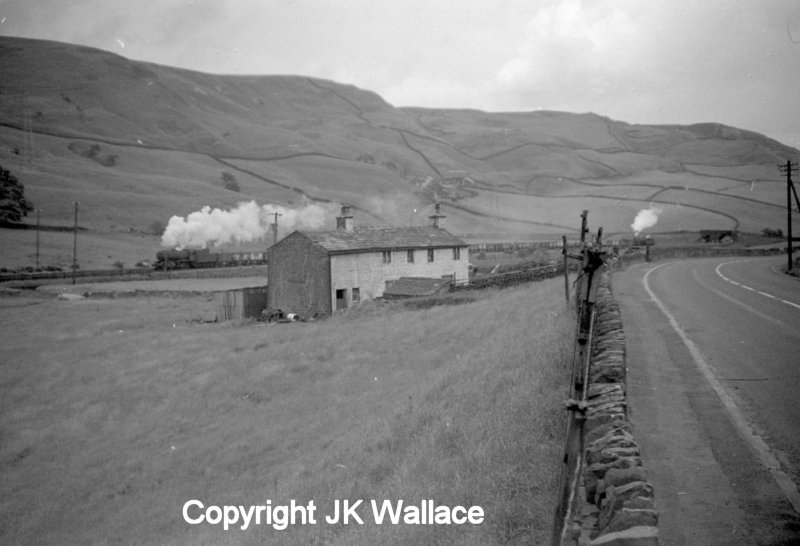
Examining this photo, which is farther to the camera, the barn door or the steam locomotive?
the steam locomotive

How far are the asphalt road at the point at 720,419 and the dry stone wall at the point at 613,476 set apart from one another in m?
0.50

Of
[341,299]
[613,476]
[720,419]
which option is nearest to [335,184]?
[341,299]

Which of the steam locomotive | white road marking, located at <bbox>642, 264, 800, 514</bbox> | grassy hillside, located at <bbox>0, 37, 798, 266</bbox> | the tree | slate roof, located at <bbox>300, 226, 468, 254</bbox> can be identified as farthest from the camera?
grassy hillside, located at <bbox>0, 37, 798, 266</bbox>

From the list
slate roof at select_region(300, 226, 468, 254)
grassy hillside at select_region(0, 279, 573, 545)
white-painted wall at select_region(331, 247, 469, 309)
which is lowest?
grassy hillside at select_region(0, 279, 573, 545)

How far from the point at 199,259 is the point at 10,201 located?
3344cm

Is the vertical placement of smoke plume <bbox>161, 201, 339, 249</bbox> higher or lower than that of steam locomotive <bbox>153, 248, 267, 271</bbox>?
higher

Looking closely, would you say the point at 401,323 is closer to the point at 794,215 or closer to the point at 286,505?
the point at 286,505

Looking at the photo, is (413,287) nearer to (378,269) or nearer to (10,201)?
(378,269)

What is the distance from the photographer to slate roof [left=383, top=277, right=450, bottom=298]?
139ft

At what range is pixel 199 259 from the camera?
257ft

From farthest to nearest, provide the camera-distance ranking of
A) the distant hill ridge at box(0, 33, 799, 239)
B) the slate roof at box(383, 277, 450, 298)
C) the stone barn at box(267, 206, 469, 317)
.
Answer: the distant hill ridge at box(0, 33, 799, 239) → the stone barn at box(267, 206, 469, 317) → the slate roof at box(383, 277, 450, 298)

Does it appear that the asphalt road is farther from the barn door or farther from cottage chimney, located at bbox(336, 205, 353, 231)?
cottage chimney, located at bbox(336, 205, 353, 231)

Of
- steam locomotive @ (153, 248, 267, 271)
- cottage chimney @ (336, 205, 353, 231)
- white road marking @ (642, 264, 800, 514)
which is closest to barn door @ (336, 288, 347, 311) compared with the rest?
cottage chimney @ (336, 205, 353, 231)

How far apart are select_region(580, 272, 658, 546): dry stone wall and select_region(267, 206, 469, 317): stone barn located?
3469 centimetres
